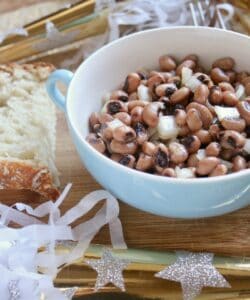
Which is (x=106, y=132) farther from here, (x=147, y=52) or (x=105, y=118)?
(x=147, y=52)

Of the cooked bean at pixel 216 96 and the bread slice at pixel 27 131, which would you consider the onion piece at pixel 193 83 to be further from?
the bread slice at pixel 27 131

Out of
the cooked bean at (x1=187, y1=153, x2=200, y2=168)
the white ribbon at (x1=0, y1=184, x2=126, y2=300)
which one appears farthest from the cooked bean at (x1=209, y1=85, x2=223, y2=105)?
the white ribbon at (x1=0, y1=184, x2=126, y2=300)

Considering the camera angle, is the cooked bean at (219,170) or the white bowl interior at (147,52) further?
the white bowl interior at (147,52)

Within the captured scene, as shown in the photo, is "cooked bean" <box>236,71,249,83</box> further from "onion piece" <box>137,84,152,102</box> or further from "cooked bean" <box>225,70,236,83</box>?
"onion piece" <box>137,84,152,102</box>

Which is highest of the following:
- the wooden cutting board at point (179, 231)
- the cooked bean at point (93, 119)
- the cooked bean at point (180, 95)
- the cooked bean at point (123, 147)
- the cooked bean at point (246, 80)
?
the cooked bean at point (180, 95)

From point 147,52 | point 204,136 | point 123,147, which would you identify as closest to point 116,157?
point 123,147

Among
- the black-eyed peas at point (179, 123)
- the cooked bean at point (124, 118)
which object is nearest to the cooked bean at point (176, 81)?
the black-eyed peas at point (179, 123)

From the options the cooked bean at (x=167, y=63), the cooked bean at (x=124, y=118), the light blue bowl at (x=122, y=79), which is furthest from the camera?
the cooked bean at (x=167, y=63)
